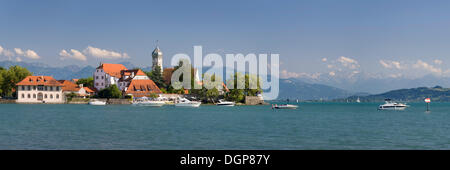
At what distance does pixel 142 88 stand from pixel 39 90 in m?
26.3

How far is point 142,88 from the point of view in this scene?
11112 cm

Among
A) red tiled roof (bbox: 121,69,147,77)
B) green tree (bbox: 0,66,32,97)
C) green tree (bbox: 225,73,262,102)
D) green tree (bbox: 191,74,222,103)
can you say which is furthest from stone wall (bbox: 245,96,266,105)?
green tree (bbox: 0,66,32,97)

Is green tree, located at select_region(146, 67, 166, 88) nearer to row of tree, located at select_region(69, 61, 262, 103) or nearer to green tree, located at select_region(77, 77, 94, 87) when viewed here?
row of tree, located at select_region(69, 61, 262, 103)

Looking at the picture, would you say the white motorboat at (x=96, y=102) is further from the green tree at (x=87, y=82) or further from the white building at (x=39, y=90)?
the green tree at (x=87, y=82)

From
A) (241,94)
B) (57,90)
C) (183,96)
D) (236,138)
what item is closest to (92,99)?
(57,90)

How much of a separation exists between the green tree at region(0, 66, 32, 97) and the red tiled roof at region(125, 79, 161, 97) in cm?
2860

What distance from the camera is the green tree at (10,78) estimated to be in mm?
105500

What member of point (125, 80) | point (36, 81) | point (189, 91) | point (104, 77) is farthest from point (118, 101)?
point (104, 77)

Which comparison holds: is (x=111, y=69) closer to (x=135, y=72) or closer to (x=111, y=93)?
(x=135, y=72)

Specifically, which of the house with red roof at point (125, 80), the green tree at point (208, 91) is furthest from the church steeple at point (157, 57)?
the green tree at point (208, 91)

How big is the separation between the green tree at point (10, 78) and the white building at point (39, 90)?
4160 millimetres
